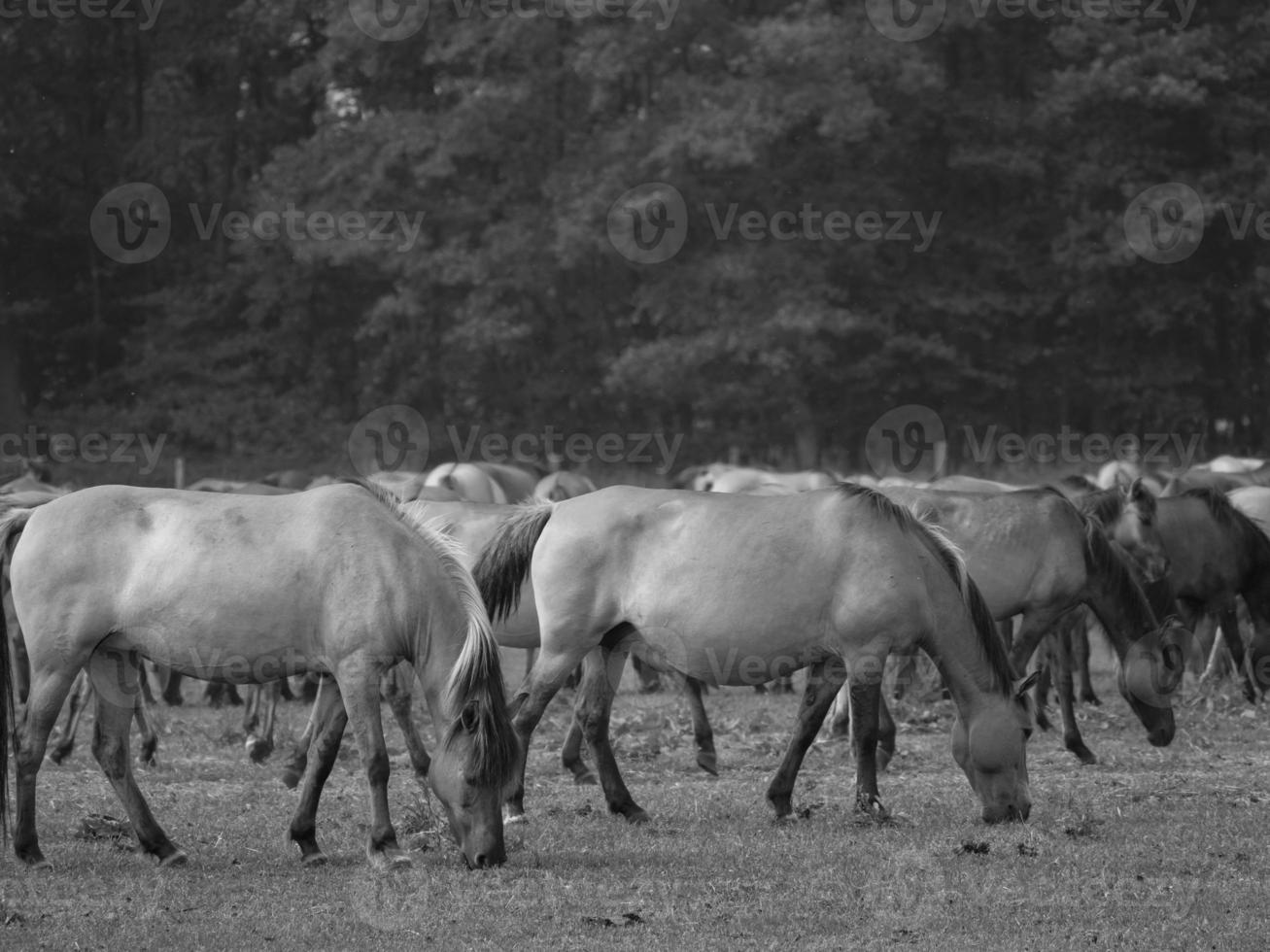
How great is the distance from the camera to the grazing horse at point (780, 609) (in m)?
8.46

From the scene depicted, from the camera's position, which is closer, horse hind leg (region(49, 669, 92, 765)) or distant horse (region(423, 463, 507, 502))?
horse hind leg (region(49, 669, 92, 765))

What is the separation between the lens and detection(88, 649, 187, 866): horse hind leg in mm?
7723

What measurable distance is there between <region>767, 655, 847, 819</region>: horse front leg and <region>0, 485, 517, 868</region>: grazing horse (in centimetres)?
183

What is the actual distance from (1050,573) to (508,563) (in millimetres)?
4014

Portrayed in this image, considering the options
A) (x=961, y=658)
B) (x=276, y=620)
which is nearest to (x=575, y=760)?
(x=961, y=658)

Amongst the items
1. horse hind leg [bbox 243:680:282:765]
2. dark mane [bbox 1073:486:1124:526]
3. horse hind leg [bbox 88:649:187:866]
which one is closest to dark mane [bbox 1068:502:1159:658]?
dark mane [bbox 1073:486:1124:526]

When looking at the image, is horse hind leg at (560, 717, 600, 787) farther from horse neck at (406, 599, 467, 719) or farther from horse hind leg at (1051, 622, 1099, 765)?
horse hind leg at (1051, 622, 1099, 765)

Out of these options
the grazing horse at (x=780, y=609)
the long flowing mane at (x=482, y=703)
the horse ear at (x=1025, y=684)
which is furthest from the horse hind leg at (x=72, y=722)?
the horse ear at (x=1025, y=684)

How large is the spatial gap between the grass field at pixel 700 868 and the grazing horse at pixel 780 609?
0.42 m

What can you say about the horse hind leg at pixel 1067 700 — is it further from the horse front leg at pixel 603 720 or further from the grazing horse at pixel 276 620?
the grazing horse at pixel 276 620

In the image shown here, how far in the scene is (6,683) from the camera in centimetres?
764

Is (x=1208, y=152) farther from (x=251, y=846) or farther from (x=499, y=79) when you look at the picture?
(x=251, y=846)

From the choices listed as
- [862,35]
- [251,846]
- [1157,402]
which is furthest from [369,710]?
[1157,402]

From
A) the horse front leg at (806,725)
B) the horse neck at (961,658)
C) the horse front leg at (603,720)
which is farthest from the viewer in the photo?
the horse front leg at (603,720)
